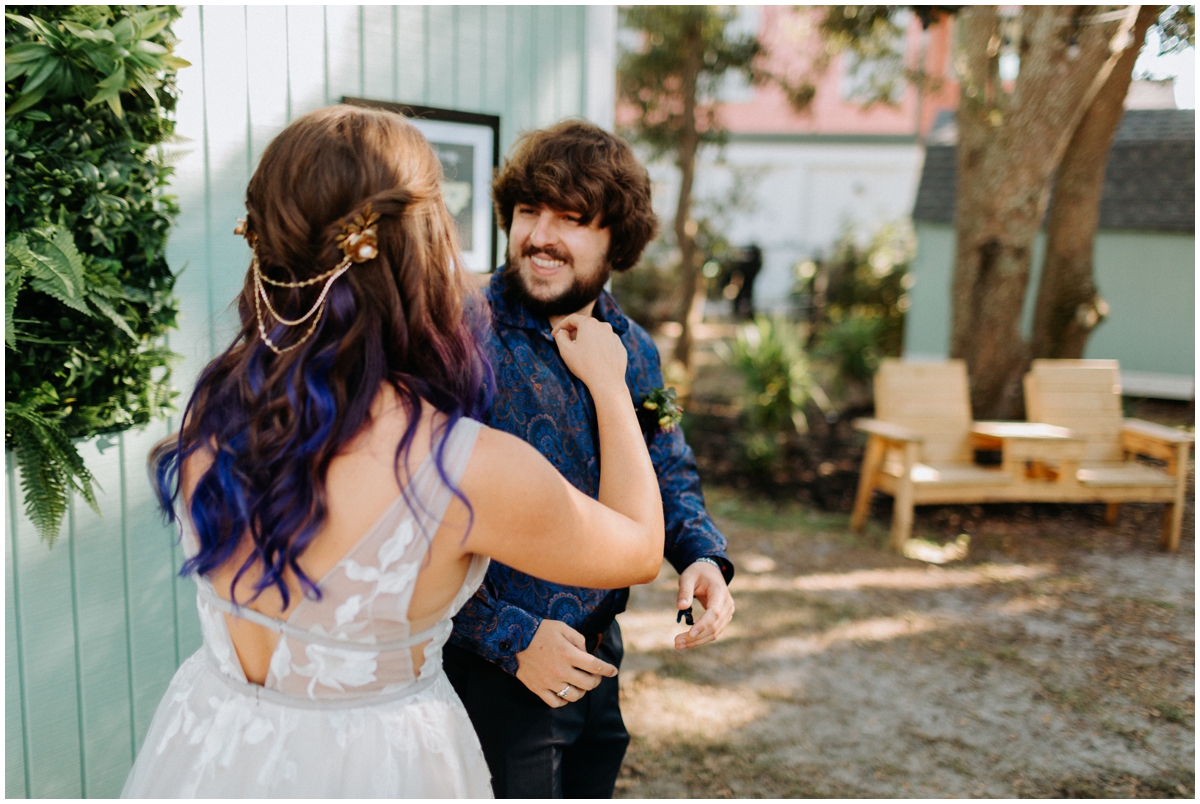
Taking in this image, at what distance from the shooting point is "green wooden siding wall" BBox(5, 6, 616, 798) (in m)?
2.43

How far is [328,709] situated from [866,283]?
11.6 meters

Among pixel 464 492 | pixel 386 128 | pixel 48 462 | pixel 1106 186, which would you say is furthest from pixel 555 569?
pixel 1106 186

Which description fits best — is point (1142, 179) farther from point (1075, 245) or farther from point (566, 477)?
point (566, 477)

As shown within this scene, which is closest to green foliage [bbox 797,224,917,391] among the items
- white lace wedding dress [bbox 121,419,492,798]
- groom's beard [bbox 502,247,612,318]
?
groom's beard [bbox 502,247,612,318]

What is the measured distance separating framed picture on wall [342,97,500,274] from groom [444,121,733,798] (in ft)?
3.78

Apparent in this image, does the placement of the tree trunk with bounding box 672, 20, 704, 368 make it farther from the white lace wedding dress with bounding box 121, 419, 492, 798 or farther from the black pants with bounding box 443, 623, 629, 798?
the white lace wedding dress with bounding box 121, 419, 492, 798

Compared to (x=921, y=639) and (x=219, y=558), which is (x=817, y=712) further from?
(x=219, y=558)

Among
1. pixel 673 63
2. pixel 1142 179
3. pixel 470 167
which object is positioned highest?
pixel 673 63

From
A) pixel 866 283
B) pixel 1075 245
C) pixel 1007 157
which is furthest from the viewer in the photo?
pixel 866 283

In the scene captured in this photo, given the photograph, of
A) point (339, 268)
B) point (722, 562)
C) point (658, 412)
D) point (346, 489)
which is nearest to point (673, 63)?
point (658, 412)

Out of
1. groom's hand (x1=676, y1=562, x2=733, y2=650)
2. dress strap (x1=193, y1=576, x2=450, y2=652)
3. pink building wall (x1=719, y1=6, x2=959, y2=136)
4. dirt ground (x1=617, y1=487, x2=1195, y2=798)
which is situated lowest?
dirt ground (x1=617, y1=487, x2=1195, y2=798)

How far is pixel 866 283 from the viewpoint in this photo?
11992 mm

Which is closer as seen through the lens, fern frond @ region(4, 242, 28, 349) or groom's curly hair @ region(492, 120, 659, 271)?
fern frond @ region(4, 242, 28, 349)

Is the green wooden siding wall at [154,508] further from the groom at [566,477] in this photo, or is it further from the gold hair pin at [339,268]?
the gold hair pin at [339,268]
